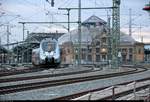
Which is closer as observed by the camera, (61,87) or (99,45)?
(61,87)

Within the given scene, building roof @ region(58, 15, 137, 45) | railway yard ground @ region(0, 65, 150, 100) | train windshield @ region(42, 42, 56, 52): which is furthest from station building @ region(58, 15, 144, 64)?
railway yard ground @ region(0, 65, 150, 100)

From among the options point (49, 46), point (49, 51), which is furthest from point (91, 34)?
point (49, 46)

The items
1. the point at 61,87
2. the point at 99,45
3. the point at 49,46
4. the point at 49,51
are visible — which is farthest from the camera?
the point at 99,45

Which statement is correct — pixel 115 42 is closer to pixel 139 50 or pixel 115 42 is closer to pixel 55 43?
pixel 55 43

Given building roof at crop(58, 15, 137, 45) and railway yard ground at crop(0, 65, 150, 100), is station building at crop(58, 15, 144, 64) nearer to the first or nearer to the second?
building roof at crop(58, 15, 137, 45)

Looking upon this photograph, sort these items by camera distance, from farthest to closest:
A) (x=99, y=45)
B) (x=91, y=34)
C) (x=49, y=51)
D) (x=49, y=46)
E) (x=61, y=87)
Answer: (x=99, y=45) < (x=91, y=34) < (x=49, y=51) < (x=49, y=46) < (x=61, y=87)

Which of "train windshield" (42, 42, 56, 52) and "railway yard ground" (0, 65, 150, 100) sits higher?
"train windshield" (42, 42, 56, 52)

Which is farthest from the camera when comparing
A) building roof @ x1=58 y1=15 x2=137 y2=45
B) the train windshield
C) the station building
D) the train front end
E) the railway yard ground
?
building roof @ x1=58 y1=15 x2=137 y2=45

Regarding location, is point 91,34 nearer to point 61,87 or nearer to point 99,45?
point 99,45

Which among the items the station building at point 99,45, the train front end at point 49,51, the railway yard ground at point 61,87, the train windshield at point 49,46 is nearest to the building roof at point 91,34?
the station building at point 99,45

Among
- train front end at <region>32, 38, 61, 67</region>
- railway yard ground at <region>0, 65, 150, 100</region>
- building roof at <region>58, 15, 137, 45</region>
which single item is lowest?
railway yard ground at <region>0, 65, 150, 100</region>

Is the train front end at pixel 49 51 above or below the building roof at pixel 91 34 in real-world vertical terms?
below

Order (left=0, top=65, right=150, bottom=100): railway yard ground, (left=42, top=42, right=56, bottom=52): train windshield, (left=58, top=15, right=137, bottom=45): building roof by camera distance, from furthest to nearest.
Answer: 1. (left=58, top=15, right=137, bottom=45): building roof
2. (left=42, top=42, right=56, bottom=52): train windshield
3. (left=0, top=65, right=150, bottom=100): railway yard ground

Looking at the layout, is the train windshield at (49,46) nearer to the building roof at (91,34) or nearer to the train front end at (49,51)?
the train front end at (49,51)
